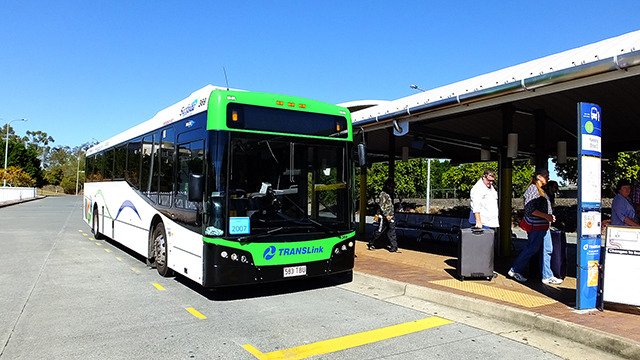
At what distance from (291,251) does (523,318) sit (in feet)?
10.5

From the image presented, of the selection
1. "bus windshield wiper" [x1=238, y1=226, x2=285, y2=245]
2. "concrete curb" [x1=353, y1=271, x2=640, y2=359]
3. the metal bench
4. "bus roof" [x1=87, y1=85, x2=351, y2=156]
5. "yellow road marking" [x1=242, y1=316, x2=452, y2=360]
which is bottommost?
"yellow road marking" [x1=242, y1=316, x2=452, y2=360]

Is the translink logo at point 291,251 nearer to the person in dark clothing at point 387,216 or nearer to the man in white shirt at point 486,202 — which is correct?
the man in white shirt at point 486,202

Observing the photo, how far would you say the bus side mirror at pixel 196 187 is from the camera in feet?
20.6

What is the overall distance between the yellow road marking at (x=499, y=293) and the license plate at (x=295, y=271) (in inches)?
90.2

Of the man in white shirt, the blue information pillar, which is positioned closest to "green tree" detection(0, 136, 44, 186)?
the man in white shirt

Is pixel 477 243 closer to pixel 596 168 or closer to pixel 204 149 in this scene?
pixel 596 168

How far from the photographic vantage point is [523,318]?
221 inches

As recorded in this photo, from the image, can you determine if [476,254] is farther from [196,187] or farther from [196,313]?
[196,187]

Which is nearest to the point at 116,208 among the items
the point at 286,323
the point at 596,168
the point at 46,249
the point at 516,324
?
the point at 46,249

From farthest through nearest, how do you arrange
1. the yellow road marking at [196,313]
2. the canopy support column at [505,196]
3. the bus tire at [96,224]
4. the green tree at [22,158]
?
the green tree at [22,158]
the bus tire at [96,224]
the canopy support column at [505,196]
the yellow road marking at [196,313]

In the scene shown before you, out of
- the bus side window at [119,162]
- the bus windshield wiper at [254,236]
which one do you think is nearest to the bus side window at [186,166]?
the bus windshield wiper at [254,236]

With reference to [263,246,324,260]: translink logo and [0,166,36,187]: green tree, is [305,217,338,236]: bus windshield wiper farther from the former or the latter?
[0,166,36,187]: green tree

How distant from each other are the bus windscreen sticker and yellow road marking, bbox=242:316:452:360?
1.94 m

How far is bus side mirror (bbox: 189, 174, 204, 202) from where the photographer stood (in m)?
6.27
